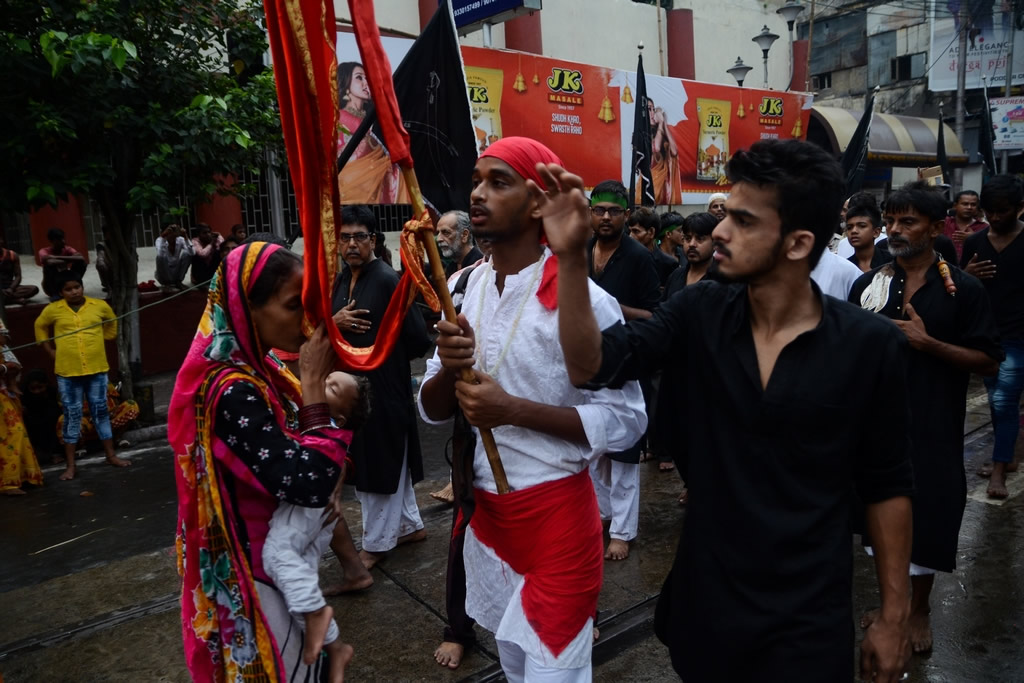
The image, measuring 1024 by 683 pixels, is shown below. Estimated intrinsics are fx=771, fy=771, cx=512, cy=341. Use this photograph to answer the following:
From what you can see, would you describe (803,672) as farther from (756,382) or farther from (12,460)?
(12,460)

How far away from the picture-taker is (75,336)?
6.55 m

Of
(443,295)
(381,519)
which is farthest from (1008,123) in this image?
(443,295)

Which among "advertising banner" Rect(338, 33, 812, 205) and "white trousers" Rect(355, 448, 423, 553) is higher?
"advertising banner" Rect(338, 33, 812, 205)

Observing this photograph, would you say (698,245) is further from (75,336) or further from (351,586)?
(75,336)

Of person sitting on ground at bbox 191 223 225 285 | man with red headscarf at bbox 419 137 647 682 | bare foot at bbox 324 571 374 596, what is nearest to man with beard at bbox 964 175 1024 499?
man with red headscarf at bbox 419 137 647 682

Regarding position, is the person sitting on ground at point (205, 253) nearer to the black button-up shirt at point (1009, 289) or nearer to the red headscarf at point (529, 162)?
the black button-up shirt at point (1009, 289)

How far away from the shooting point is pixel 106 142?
6.77m

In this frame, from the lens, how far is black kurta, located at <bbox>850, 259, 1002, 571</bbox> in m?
3.18

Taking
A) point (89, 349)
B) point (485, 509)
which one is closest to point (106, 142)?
point (89, 349)

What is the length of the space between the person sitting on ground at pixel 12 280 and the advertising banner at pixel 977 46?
26.4m

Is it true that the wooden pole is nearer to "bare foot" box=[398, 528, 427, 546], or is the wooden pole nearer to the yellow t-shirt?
"bare foot" box=[398, 528, 427, 546]

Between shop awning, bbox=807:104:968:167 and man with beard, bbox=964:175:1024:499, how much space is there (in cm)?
1426

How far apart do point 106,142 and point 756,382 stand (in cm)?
675

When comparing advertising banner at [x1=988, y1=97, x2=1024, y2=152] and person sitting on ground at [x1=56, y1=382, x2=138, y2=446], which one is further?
advertising banner at [x1=988, y1=97, x2=1024, y2=152]
